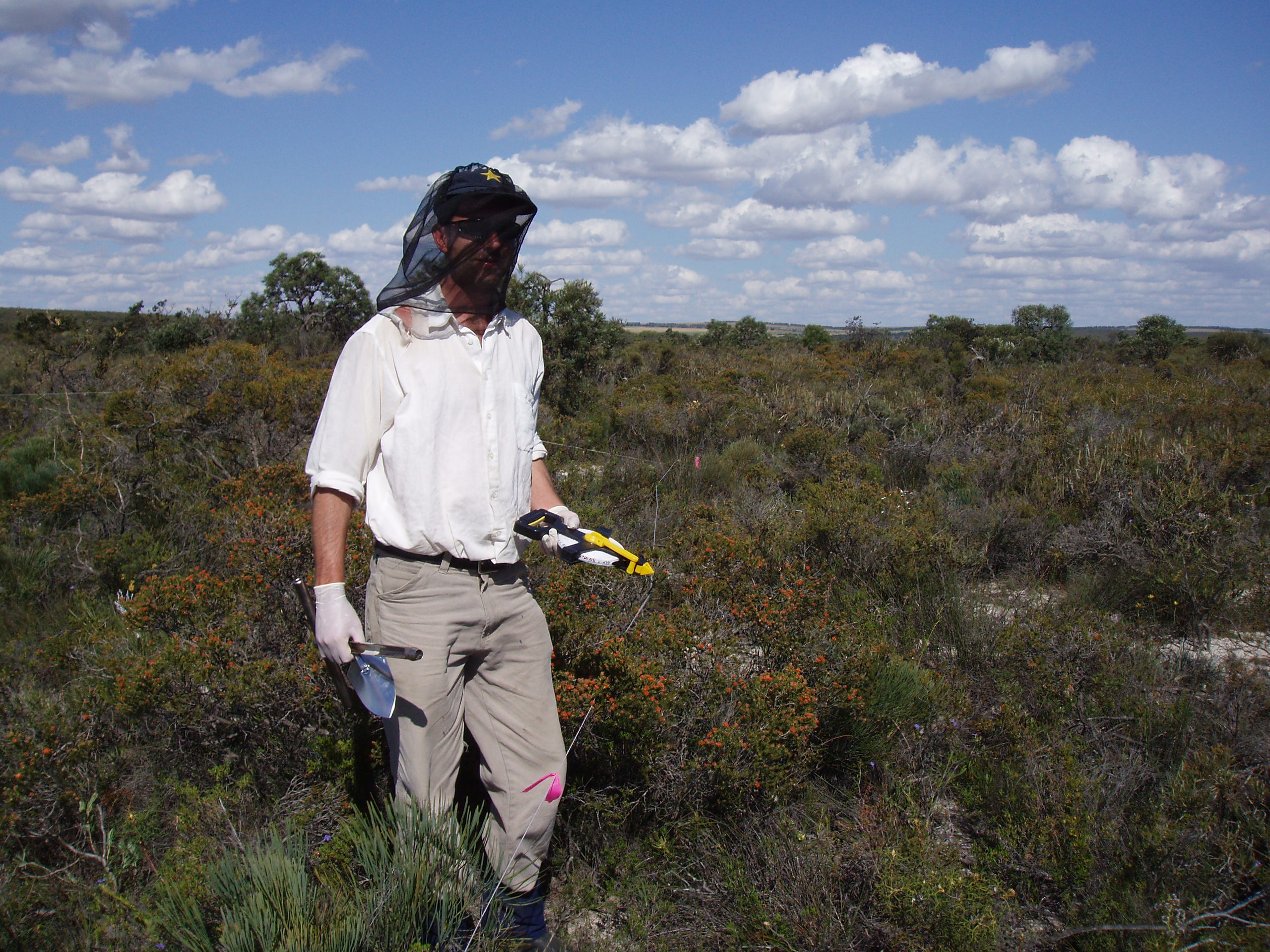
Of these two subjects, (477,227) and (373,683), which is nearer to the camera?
(373,683)

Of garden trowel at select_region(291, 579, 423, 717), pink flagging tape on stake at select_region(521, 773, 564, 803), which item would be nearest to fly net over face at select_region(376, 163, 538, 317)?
garden trowel at select_region(291, 579, 423, 717)

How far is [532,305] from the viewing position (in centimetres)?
1102

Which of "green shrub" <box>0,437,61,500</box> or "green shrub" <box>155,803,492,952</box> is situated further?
"green shrub" <box>0,437,61,500</box>

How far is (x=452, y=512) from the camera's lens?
2.01m

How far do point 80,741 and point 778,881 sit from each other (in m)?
2.38

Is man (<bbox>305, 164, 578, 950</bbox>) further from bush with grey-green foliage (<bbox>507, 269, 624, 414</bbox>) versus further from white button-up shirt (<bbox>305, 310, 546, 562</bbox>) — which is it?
bush with grey-green foliage (<bbox>507, 269, 624, 414</bbox>)

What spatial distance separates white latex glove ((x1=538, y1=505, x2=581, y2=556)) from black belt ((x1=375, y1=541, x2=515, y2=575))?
17 cm

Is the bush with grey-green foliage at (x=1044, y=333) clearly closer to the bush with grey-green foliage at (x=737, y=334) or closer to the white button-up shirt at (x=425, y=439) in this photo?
the bush with grey-green foliage at (x=737, y=334)

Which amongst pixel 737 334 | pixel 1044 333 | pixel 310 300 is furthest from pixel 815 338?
pixel 310 300

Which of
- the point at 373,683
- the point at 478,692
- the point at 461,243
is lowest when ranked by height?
the point at 478,692

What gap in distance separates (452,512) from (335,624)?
0.39 meters

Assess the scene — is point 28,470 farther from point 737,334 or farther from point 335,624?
point 737,334

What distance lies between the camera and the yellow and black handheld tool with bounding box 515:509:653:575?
2170mm

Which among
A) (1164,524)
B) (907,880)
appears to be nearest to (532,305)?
(1164,524)
